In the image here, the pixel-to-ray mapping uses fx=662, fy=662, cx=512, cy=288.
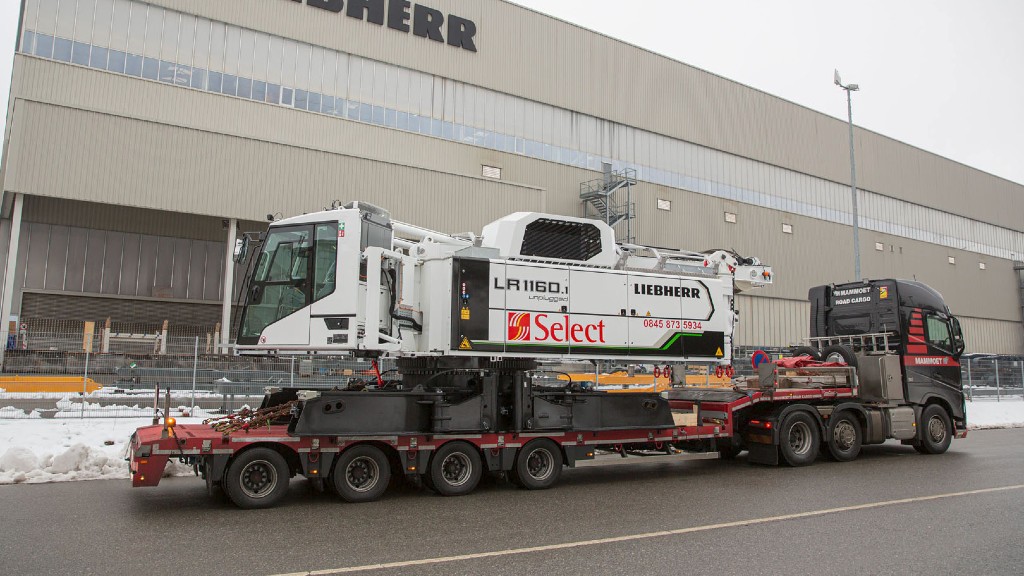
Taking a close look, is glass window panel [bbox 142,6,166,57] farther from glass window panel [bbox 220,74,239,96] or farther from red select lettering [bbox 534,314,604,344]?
red select lettering [bbox 534,314,604,344]

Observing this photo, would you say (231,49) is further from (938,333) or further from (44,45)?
(938,333)

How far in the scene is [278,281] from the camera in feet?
27.3

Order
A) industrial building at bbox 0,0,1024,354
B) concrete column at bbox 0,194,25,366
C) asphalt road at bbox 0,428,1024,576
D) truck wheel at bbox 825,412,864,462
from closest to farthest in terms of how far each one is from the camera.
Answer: asphalt road at bbox 0,428,1024,576
truck wheel at bbox 825,412,864,462
concrete column at bbox 0,194,25,366
industrial building at bbox 0,0,1024,354

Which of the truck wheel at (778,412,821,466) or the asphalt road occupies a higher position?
the truck wheel at (778,412,821,466)

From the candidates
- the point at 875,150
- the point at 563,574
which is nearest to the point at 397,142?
the point at 563,574

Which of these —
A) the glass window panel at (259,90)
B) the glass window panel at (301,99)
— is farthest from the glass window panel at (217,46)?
the glass window panel at (301,99)

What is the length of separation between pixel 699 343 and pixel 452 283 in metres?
3.98

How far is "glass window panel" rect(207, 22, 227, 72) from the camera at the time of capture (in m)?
26.5

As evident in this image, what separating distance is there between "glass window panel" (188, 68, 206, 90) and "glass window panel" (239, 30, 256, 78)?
1417 millimetres

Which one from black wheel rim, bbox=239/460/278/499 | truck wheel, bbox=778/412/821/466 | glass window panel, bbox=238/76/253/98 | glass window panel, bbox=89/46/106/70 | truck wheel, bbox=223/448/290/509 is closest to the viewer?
truck wheel, bbox=223/448/290/509

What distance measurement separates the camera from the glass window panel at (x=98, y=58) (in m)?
24.6

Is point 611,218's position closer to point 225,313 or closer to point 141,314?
point 225,313

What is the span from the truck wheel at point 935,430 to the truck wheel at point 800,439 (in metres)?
3.08

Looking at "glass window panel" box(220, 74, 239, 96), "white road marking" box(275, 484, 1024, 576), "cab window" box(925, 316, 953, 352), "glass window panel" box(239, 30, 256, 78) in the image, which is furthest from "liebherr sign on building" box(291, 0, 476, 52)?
"white road marking" box(275, 484, 1024, 576)
